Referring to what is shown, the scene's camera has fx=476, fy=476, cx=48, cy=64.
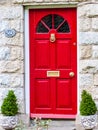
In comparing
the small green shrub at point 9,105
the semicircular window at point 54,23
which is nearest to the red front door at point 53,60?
the semicircular window at point 54,23

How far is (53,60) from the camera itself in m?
9.06

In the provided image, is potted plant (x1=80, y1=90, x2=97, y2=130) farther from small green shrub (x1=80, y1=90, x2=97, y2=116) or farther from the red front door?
the red front door

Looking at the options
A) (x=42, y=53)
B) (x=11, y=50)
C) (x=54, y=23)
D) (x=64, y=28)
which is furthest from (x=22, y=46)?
(x=64, y=28)

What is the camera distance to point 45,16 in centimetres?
905

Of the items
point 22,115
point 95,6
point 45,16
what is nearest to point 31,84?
point 22,115

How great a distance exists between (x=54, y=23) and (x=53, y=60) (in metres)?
0.70

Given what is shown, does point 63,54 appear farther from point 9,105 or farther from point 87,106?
point 9,105

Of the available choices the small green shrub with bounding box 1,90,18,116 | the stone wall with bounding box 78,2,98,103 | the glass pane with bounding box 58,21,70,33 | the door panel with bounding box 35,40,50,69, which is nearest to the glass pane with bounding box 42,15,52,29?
the glass pane with bounding box 58,21,70,33

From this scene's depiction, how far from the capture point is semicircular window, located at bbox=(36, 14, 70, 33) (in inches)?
356

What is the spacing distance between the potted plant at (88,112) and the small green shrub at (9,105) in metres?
1.22

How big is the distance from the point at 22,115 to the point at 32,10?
2.00 metres

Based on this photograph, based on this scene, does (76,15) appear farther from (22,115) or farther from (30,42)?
(22,115)

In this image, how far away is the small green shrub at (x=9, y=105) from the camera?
847cm

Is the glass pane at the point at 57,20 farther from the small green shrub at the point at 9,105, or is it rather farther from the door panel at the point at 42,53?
the small green shrub at the point at 9,105
